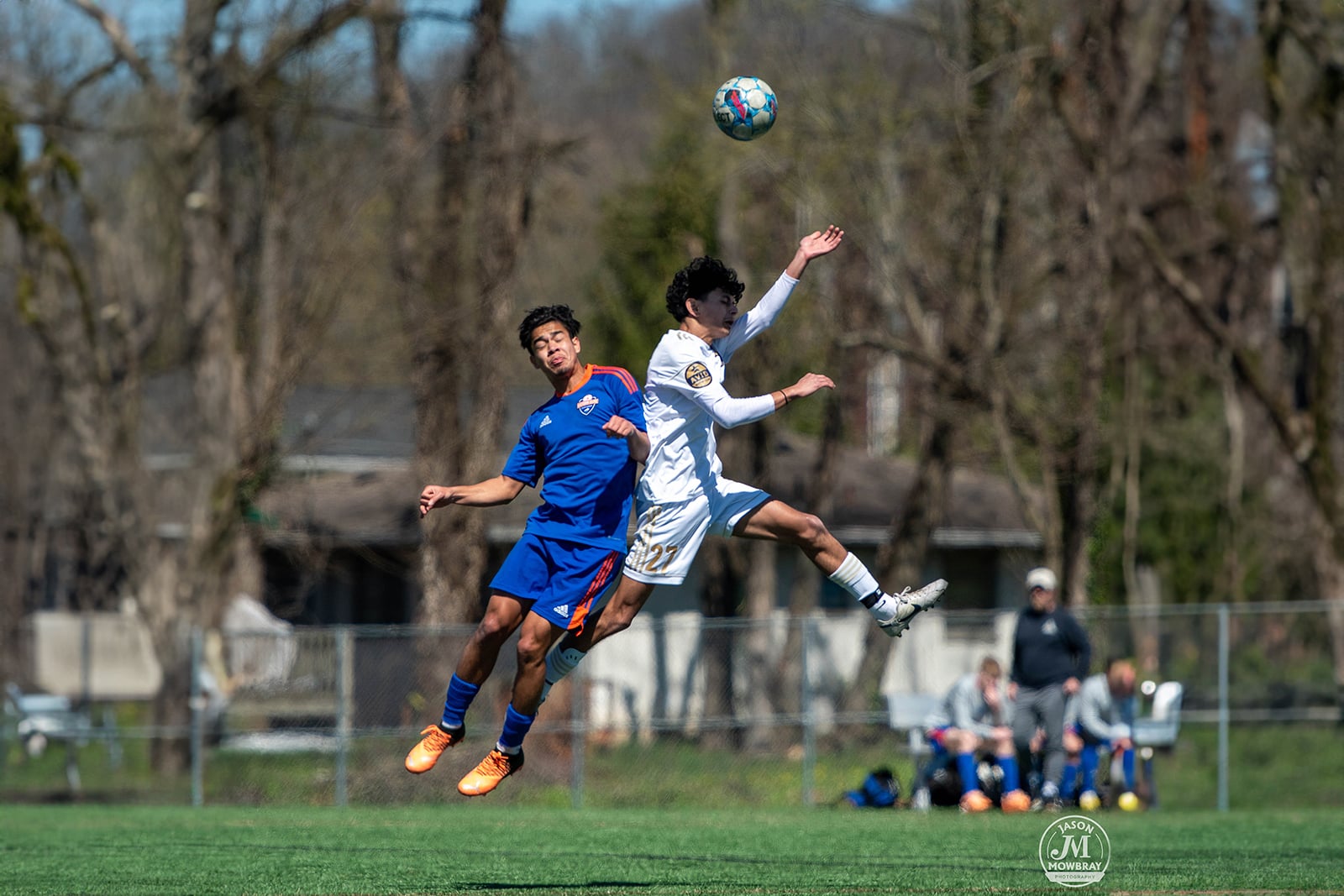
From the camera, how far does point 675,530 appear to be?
8.72m

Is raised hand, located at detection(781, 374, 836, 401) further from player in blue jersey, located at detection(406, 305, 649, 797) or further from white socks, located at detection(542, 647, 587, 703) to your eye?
white socks, located at detection(542, 647, 587, 703)

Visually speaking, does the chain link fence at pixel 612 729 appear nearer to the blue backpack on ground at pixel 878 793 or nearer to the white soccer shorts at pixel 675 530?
the blue backpack on ground at pixel 878 793

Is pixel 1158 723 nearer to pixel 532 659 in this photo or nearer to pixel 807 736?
pixel 807 736

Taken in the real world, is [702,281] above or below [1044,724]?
above

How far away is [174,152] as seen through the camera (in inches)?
838

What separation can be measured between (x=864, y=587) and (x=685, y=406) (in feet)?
4.44

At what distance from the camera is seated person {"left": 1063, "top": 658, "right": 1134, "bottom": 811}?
15.7 m

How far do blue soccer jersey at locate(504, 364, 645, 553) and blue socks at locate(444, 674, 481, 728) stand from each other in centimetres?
93

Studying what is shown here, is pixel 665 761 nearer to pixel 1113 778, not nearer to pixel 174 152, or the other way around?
pixel 1113 778

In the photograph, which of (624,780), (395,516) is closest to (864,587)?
(624,780)

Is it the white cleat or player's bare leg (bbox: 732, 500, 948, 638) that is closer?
player's bare leg (bbox: 732, 500, 948, 638)

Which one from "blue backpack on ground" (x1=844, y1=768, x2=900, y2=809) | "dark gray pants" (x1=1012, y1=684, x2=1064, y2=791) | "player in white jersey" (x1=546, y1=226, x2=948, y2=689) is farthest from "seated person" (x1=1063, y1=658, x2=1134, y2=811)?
"player in white jersey" (x1=546, y1=226, x2=948, y2=689)

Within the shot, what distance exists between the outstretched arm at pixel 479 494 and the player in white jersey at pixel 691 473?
25.6 inches

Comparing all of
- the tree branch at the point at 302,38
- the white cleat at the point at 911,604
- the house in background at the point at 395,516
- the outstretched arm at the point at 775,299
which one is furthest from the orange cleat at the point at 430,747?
the tree branch at the point at 302,38
